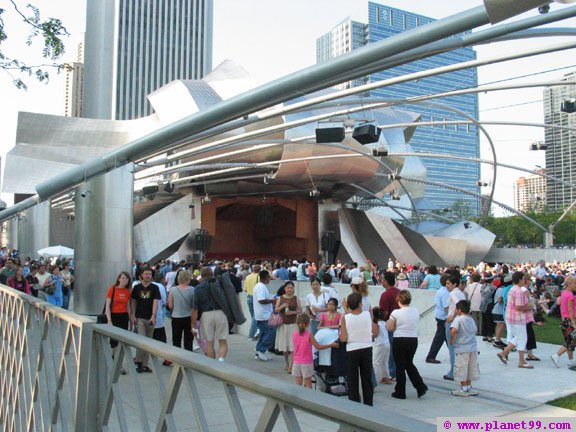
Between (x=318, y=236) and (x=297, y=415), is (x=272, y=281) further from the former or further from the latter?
(x=318, y=236)

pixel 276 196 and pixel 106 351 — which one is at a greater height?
pixel 276 196

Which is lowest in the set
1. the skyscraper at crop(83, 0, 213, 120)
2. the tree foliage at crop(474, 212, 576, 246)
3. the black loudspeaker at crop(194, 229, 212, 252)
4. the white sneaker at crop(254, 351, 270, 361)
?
the white sneaker at crop(254, 351, 270, 361)

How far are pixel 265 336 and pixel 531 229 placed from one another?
90.3 metres

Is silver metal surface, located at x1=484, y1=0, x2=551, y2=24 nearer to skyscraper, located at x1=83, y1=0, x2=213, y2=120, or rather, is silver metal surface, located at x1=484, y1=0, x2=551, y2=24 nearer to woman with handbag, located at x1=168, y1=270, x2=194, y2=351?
woman with handbag, located at x1=168, y1=270, x2=194, y2=351

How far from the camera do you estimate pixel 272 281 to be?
16.0 m

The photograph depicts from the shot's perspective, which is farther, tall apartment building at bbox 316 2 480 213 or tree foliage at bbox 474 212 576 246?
tree foliage at bbox 474 212 576 246

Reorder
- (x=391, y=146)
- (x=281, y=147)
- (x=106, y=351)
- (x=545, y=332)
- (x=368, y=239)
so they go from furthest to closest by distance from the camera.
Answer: (x=368, y=239) → (x=391, y=146) → (x=281, y=147) → (x=545, y=332) → (x=106, y=351)

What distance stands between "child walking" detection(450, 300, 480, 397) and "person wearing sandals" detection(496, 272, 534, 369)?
2268 millimetres

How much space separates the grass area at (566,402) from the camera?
7392 millimetres

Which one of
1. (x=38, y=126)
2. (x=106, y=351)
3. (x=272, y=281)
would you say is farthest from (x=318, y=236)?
(x=106, y=351)

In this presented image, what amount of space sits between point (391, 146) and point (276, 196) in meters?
14.0

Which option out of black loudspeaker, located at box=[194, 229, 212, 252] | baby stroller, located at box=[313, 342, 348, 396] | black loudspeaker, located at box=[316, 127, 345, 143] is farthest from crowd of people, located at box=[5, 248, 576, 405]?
black loudspeaker, located at box=[194, 229, 212, 252]

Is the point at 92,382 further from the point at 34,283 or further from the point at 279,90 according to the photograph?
the point at 34,283

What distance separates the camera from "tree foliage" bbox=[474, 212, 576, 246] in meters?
88.8
